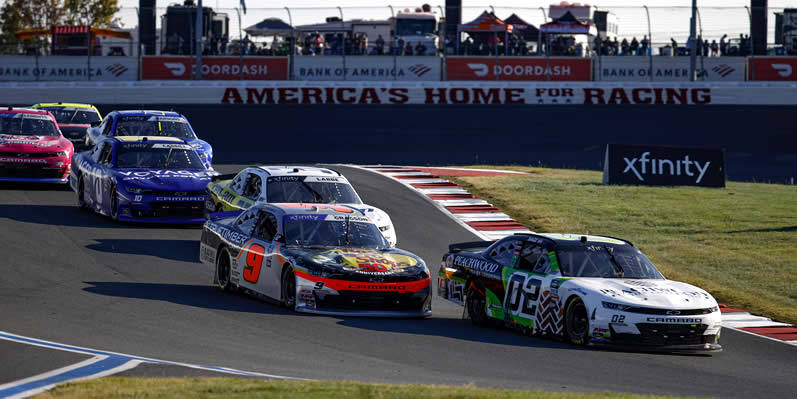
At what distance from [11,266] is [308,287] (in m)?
4.79

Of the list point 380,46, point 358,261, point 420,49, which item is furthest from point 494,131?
point 358,261

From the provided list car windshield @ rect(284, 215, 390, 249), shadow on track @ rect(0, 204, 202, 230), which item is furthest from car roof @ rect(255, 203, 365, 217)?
shadow on track @ rect(0, 204, 202, 230)

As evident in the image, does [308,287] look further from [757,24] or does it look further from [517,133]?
[757,24]

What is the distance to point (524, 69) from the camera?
129 ft

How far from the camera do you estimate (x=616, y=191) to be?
1031 inches

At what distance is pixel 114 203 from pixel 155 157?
112cm

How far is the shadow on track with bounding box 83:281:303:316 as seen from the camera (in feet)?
40.9

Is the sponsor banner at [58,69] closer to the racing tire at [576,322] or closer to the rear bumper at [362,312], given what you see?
the rear bumper at [362,312]

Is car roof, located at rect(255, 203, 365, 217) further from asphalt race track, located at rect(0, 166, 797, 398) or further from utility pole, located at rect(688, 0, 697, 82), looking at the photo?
utility pole, located at rect(688, 0, 697, 82)

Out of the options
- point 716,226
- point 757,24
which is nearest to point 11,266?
point 716,226

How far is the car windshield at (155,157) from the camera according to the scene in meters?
19.4

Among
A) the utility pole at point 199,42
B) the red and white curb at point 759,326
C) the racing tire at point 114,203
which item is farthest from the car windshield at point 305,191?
the utility pole at point 199,42

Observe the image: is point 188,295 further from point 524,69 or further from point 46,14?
point 46,14

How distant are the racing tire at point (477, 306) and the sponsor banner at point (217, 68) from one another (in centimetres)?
2779
